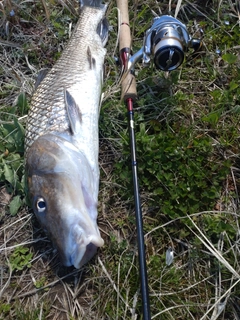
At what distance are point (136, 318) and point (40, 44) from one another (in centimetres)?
288

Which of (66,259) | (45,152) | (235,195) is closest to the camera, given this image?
(66,259)

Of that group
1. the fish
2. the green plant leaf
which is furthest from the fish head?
the green plant leaf

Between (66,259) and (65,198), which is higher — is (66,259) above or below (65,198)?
below

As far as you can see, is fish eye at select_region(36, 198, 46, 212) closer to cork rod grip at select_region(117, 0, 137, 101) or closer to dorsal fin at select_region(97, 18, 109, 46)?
→ cork rod grip at select_region(117, 0, 137, 101)

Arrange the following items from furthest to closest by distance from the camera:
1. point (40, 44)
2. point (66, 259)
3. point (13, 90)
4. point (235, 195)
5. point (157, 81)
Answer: point (40, 44)
point (13, 90)
point (157, 81)
point (235, 195)
point (66, 259)

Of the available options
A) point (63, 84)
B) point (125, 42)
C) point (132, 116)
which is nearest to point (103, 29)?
point (125, 42)

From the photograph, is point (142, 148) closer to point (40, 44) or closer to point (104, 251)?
point (104, 251)

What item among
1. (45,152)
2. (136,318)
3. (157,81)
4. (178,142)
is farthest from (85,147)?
(136,318)

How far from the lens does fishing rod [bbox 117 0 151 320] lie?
91.9 inches

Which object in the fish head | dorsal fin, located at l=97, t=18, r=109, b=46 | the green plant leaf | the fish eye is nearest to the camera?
the fish head

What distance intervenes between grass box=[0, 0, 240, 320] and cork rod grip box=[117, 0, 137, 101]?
0.26 meters

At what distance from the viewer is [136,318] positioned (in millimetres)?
2594

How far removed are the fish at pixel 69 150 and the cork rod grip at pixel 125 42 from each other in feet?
0.81

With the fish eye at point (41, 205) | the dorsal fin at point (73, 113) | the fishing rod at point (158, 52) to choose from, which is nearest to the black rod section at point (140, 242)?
the fishing rod at point (158, 52)
